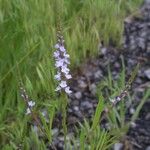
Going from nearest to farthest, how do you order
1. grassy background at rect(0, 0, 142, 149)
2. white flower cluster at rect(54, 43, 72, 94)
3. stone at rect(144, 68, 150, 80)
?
white flower cluster at rect(54, 43, 72, 94) → grassy background at rect(0, 0, 142, 149) → stone at rect(144, 68, 150, 80)

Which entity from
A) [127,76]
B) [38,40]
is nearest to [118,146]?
[127,76]

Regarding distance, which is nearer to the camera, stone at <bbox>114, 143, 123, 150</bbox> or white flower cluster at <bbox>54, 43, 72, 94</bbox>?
white flower cluster at <bbox>54, 43, 72, 94</bbox>

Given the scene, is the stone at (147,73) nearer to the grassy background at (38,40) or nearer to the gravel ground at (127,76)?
the gravel ground at (127,76)

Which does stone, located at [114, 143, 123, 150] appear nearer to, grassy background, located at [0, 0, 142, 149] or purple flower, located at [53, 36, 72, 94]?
grassy background, located at [0, 0, 142, 149]

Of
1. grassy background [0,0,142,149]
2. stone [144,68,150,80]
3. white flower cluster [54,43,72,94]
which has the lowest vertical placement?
stone [144,68,150,80]

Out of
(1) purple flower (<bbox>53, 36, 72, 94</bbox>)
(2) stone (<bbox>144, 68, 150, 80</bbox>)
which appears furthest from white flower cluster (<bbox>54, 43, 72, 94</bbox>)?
(2) stone (<bbox>144, 68, 150, 80</bbox>)

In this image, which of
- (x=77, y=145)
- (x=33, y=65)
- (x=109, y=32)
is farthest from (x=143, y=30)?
(x=77, y=145)

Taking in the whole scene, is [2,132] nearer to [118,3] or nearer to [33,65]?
[33,65]

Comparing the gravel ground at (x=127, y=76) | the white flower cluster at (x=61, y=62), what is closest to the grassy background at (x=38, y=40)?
the gravel ground at (x=127, y=76)

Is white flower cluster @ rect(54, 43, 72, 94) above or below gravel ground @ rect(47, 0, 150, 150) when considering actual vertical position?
above

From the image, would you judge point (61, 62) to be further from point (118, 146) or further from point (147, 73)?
point (147, 73)
